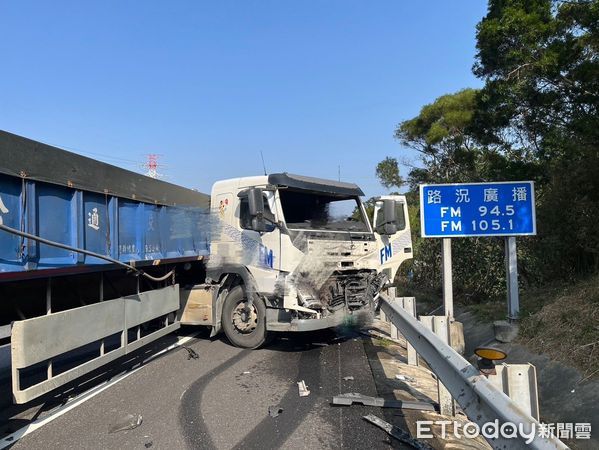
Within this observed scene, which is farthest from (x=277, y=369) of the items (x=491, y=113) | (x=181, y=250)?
(x=491, y=113)

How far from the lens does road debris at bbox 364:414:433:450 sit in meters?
3.61

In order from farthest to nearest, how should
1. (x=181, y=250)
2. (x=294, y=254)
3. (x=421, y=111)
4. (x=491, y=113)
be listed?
1. (x=421, y=111)
2. (x=491, y=113)
3. (x=181, y=250)
4. (x=294, y=254)

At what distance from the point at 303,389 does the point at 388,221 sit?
323cm

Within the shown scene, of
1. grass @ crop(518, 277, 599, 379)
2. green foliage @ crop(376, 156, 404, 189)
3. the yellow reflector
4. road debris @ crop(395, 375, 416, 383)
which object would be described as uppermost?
green foliage @ crop(376, 156, 404, 189)

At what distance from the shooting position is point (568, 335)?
225 inches

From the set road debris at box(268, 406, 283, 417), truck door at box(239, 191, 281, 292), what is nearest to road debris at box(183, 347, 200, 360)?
truck door at box(239, 191, 281, 292)

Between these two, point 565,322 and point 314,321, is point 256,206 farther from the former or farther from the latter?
point 565,322

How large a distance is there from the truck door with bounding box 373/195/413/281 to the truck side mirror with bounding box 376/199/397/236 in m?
0.03

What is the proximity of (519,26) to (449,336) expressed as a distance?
8622 millimetres

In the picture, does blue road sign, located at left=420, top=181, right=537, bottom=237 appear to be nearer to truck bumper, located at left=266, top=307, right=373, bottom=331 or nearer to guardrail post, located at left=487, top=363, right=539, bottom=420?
truck bumper, located at left=266, top=307, right=373, bottom=331

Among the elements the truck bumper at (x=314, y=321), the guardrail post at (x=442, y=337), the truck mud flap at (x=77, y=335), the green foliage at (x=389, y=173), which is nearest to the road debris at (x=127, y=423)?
the truck mud flap at (x=77, y=335)

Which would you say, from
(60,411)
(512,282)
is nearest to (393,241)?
(512,282)

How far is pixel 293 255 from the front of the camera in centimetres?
612

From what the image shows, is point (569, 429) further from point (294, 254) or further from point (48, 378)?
point (48, 378)
